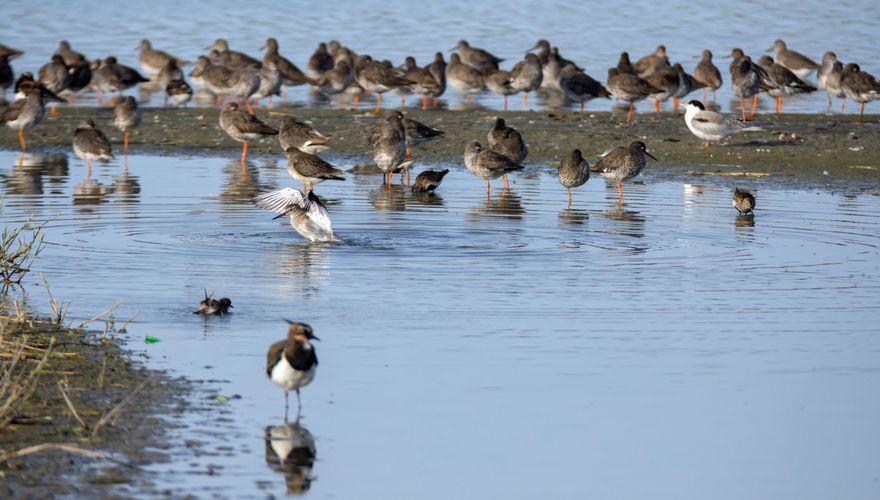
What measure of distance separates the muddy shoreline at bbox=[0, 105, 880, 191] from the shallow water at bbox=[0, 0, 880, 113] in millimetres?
5341

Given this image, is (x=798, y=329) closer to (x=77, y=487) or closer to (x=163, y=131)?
(x=77, y=487)

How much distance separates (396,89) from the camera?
30391mm

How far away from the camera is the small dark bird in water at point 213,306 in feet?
37.3

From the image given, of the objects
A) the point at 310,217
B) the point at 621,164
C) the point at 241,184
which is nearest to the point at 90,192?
the point at 241,184

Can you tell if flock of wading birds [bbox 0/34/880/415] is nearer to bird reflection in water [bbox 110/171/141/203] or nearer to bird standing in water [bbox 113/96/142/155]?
bird standing in water [bbox 113/96/142/155]

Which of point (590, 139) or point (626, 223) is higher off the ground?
point (590, 139)

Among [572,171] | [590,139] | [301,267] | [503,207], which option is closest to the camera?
[301,267]

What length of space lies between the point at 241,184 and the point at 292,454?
12587 millimetres

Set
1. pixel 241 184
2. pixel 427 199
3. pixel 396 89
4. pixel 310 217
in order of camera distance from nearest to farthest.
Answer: pixel 310 217, pixel 427 199, pixel 241 184, pixel 396 89

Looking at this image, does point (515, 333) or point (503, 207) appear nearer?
point (515, 333)

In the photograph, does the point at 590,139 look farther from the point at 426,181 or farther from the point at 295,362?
the point at 295,362

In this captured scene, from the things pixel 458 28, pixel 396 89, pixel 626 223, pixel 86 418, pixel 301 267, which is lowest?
pixel 86 418

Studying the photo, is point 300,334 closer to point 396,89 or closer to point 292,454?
point 292,454

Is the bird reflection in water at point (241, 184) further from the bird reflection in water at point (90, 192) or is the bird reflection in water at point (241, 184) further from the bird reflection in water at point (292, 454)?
the bird reflection in water at point (292, 454)
